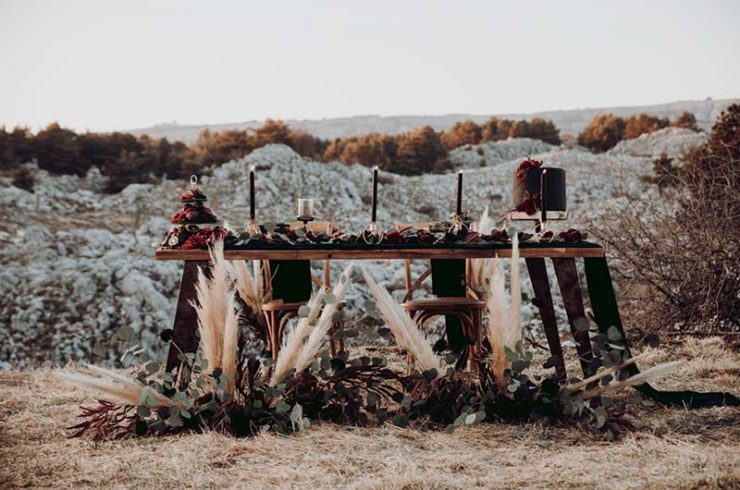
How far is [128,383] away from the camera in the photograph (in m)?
2.85

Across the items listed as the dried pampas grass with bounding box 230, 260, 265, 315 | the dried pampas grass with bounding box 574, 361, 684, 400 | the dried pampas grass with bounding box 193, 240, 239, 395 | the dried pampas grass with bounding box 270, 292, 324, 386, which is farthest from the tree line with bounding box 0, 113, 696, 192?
the dried pampas grass with bounding box 574, 361, 684, 400

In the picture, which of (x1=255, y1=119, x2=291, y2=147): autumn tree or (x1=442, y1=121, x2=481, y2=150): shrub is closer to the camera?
(x1=255, y1=119, x2=291, y2=147): autumn tree

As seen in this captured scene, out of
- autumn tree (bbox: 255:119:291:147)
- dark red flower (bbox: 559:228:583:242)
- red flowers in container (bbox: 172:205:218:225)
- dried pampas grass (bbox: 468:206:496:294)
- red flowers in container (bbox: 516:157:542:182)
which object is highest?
autumn tree (bbox: 255:119:291:147)

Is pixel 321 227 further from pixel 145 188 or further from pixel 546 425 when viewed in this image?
pixel 145 188

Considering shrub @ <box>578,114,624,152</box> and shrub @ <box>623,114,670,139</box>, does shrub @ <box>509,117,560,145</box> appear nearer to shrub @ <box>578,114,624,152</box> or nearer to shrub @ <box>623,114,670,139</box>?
shrub @ <box>578,114,624,152</box>

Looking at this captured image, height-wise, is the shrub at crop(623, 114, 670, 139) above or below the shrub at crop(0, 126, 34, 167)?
above

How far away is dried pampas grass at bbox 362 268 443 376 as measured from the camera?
9.55ft

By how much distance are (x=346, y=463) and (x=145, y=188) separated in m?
9.31

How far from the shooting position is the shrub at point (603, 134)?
17.2 metres

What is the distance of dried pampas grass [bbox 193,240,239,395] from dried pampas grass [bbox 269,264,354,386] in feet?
0.66

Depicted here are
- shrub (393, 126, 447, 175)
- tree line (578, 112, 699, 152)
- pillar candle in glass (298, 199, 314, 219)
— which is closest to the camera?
pillar candle in glass (298, 199, 314, 219)

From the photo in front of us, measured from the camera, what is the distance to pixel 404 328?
295cm

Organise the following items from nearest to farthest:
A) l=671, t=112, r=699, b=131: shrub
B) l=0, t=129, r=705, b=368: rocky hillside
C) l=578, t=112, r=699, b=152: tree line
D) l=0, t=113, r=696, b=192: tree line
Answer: l=0, t=129, r=705, b=368: rocky hillside, l=0, t=113, r=696, b=192: tree line, l=671, t=112, r=699, b=131: shrub, l=578, t=112, r=699, b=152: tree line

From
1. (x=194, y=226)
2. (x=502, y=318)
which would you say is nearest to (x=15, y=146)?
(x=194, y=226)
